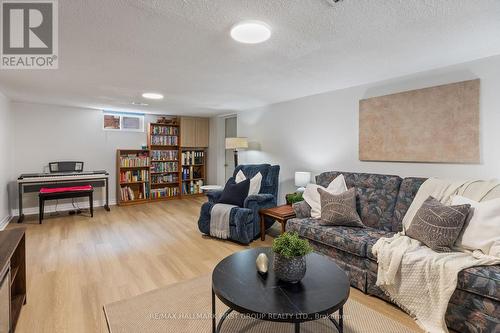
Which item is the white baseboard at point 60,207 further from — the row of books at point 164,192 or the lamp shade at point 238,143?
the lamp shade at point 238,143

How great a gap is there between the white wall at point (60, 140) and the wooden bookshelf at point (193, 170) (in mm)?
1337

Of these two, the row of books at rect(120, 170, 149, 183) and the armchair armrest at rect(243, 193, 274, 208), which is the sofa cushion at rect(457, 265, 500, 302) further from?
the row of books at rect(120, 170, 149, 183)

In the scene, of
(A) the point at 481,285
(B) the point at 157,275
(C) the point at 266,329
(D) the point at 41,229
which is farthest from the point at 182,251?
(A) the point at 481,285

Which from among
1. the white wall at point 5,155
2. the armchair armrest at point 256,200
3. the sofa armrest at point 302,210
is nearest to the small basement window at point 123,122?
the white wall at point 5,155

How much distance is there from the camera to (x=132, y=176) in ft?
19.2

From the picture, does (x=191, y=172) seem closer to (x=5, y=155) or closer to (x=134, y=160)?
(x=134, y=160)

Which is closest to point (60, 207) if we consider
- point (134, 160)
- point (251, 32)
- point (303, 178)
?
point (134, 160)

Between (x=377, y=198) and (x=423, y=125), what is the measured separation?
→ 92 centimetres

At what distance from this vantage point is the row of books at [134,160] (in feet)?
18.9

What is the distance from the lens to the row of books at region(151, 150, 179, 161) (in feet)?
20.3

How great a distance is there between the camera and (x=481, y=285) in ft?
5.39

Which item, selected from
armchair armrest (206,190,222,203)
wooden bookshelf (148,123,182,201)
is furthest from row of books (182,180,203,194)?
armchair armrest (206,190,222,203)

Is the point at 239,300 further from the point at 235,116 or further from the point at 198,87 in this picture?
the point at 235,116

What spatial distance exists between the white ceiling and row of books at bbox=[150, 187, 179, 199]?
3010mm
